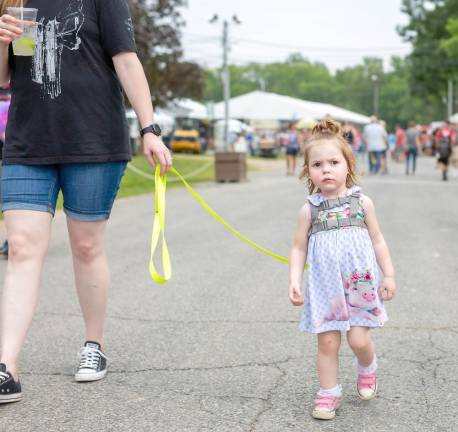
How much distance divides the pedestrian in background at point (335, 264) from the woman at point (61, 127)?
2.19 feet

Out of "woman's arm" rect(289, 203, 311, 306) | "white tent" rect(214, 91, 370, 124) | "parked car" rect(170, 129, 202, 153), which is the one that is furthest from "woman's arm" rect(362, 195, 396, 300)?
"parked car" rect(170, 129, 202, 153)

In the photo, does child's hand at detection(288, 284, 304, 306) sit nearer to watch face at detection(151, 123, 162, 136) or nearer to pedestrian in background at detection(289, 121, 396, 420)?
pedestrian in background at detection(289, 121, 396, 420)

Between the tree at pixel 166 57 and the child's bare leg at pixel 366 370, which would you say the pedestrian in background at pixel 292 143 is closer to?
the tree at pixel 166 57

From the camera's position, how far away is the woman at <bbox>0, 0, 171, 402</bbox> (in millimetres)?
3564

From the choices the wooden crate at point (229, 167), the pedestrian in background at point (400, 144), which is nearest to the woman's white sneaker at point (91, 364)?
the wooden crate at point (229, 167)

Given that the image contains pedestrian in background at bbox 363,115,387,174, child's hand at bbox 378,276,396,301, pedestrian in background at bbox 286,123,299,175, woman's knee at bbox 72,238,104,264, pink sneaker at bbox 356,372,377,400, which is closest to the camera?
child's hand at bbox 378,276,396,301

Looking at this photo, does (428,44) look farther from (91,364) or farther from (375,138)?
(91,364)

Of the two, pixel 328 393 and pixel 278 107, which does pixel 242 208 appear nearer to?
pixel 328 393

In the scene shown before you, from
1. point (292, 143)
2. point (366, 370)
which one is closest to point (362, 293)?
point (366, 370)

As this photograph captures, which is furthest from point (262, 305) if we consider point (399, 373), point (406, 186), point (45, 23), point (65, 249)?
point (406, 186)

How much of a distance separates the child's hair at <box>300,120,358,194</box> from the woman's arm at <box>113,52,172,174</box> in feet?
1.94

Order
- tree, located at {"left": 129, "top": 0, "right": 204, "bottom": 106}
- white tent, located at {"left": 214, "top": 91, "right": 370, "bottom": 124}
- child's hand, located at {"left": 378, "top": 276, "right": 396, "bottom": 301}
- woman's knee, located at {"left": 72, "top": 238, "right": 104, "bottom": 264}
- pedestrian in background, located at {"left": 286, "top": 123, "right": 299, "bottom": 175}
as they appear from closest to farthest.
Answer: child's hand, located at {"left": 378, "top": 276, "right": 396, "bottom": 301}, woman's knee, located at {"left": 72, "top": 238, "right": 104, "bottom": 264}, pedestrian in background, located at {"left": 286, "top": 123, "right": 299, "bottom": 175}, tree, located at {"left": 129, "top": 0, "right": 204, "bottom": 106}, white tent, located at {"left": 214, "top": 91, "right": 370, "bottom": 124}

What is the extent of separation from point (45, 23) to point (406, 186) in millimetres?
16799

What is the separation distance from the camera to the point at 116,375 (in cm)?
395
